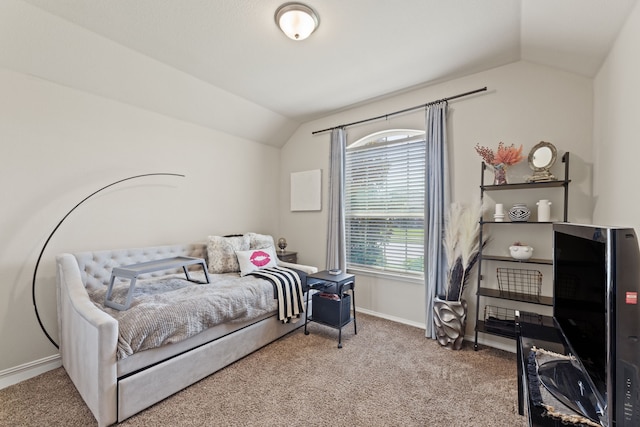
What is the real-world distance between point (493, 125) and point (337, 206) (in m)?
1.89

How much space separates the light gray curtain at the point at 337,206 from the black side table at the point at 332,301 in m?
0.71

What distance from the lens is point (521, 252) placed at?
2.34 meters

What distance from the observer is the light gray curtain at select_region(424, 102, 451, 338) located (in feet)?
9.25

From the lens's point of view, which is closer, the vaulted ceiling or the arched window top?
the vaulted ceiling

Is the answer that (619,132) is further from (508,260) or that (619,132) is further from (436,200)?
(436,200)

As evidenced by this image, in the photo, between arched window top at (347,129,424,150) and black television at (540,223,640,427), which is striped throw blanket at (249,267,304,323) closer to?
arched window top at (347,129,424,150)

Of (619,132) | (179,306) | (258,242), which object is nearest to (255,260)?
(258,242)

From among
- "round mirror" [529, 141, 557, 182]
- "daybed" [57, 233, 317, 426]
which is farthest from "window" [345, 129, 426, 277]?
"daybed" [57, 233, 317, 426]

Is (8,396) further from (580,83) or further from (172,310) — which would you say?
(580,83)

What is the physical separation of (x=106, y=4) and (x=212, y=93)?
49.5 inches

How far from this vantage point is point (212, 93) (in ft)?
10.1

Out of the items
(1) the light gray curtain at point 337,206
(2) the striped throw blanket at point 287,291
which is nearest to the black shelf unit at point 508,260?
(1) the light gray curtain at point 337,206

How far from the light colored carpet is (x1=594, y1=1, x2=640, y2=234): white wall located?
1.39 m

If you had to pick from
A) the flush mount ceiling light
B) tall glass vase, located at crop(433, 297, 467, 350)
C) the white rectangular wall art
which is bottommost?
tall glass vase, located at crop(433, 297, 467, 350)
